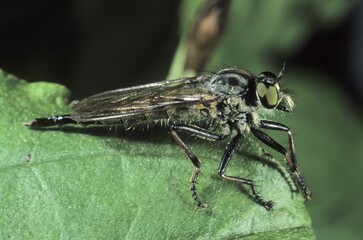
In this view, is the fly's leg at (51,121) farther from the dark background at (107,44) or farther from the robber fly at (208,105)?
the dark background at (107,44)

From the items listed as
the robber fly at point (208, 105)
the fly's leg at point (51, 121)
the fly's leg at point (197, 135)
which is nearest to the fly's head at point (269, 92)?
the robber fly at point (208, 105)

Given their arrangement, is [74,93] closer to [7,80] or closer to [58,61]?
[58,61]

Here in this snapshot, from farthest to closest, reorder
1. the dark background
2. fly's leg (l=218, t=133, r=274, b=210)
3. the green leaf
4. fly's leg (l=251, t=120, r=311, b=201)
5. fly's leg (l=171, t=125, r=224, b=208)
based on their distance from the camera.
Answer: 1. the dark background
2. fly's leg (l=251, t=120, r=311, b=201)
3. fly's leg (l=218, t=133, r=274, b=210)
4. fly's leg (l=171, t=125, r=224, b=208)
5. the green leaf

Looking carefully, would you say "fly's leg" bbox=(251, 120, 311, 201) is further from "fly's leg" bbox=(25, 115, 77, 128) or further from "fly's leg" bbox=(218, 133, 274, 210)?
"fly's leg" bbox=(25, 115, 77, 128)

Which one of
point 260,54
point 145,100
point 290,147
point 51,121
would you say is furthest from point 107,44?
point 51,121

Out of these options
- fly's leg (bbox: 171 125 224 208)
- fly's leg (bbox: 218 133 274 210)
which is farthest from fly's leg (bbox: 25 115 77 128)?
fly's leg (bbox: 218 133 274 210)

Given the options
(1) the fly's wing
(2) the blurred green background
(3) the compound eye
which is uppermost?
(3) the compound eye

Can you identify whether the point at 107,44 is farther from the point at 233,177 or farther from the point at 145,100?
the point at 233,177

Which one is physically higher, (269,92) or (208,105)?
(269,92)
